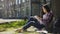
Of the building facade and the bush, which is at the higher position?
the building facade

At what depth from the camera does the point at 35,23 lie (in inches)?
56.2

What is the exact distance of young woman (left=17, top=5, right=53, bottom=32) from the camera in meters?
1.42

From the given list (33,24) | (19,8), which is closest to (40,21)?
(33,24)

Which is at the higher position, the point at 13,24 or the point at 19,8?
the point at 19,8

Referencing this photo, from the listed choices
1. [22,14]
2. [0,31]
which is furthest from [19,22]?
[0,31]

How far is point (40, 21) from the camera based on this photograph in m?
1.43

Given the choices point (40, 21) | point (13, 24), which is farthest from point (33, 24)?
point (13, 24)

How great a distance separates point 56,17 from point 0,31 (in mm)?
475

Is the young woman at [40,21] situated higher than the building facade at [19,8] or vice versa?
the building facade at [19,8]

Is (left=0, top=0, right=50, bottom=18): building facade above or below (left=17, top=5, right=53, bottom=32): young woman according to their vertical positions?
above

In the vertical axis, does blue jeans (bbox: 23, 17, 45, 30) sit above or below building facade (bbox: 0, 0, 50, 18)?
below

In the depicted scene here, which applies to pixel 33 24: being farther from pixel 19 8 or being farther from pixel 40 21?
pixel 19 8

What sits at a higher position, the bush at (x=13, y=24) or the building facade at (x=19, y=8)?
the building facade at (x=19, y=8)

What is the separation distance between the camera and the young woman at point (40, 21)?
4.66 ft
